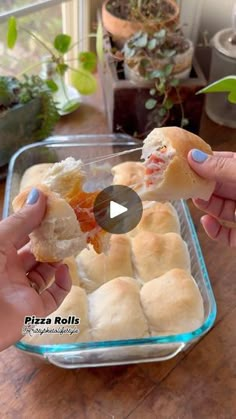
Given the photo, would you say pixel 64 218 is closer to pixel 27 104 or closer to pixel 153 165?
pixel 153 165

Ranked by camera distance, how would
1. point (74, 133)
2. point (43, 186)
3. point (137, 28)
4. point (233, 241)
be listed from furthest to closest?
point (74, 133), point (137, 28), point (233, 241), point (43, 186)

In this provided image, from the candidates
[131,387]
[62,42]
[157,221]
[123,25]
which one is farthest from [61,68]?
[131,387]

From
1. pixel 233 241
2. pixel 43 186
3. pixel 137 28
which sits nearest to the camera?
pixel 43 186

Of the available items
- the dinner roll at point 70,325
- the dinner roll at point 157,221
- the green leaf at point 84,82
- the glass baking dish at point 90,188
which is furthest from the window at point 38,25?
the dinner roll at point 70,325

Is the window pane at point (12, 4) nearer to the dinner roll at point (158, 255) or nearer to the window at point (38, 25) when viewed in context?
the window at point (38, 25)

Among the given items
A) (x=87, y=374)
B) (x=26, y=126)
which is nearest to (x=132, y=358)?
(x=87, y=374)

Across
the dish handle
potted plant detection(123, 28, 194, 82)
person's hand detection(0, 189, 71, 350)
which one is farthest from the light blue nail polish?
potted plant detection(123, 28, 194, 82)

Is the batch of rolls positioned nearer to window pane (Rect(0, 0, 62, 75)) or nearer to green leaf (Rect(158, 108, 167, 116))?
green leaf (Rect(158, 108, 167, 116))

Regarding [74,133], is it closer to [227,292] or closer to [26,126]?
[26,126]
